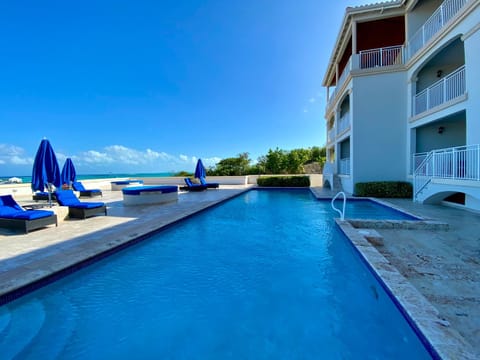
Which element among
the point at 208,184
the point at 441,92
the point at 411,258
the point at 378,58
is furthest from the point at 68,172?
the point at 441,92

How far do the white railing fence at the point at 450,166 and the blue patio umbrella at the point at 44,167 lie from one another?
13.1m

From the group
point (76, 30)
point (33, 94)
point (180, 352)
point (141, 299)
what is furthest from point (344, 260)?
point (33, 94)

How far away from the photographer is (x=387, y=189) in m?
10.6

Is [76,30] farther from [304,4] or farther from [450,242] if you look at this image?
[450,242]

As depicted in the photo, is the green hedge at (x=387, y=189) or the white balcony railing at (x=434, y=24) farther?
the green hedge at (x=387, y=189)

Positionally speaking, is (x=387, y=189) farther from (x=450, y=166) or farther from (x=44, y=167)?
(x=44, y=167)

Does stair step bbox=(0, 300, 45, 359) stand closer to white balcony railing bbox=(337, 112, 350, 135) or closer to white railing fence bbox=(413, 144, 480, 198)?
white railing fence bbox=(413, 144, 480, 198)

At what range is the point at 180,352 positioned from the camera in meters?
2.24

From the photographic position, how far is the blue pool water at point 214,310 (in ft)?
7.41

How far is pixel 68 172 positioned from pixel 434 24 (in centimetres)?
1897

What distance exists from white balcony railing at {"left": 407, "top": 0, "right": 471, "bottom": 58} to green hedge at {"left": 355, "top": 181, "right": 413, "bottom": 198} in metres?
6.06

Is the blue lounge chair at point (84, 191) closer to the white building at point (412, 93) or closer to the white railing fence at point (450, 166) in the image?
the white building at point (412, 93)

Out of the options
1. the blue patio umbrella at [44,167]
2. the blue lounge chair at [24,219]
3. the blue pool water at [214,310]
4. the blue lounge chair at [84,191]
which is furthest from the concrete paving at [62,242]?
the blue lounge chair at [84,191]

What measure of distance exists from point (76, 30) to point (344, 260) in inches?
679
